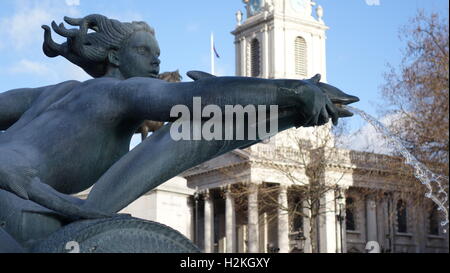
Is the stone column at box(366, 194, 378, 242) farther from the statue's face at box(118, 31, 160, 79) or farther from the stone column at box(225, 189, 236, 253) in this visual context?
the statue's face at box(118, 31, 160, 79)

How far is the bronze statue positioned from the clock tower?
72.5 meters

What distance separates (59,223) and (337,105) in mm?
1042

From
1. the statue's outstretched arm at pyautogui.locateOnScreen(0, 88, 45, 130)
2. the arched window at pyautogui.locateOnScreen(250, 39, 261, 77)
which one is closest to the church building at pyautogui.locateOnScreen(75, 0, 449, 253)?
the arched window at pyautogui.locateOnScreen(250, 39, 261, 77)

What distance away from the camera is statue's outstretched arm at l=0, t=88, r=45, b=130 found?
3.62 meters

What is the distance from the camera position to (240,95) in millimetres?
3029

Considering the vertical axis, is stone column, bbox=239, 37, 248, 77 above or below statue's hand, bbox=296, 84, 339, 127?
above

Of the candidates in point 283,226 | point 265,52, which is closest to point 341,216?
point 283,226

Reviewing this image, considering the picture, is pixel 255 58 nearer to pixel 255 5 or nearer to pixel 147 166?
pixel 255 5

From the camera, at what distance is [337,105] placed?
321cm

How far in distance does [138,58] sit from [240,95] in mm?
594

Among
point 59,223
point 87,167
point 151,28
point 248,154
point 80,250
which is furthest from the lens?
point 248,154

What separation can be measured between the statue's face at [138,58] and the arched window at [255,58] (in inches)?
2926
